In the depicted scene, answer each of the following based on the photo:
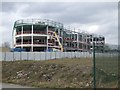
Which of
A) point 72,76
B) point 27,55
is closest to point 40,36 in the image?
point 27,55

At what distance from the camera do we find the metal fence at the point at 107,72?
37.2ft

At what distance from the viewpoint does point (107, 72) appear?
11.9 metres

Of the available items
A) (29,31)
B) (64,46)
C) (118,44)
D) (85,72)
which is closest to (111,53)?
(118,44)

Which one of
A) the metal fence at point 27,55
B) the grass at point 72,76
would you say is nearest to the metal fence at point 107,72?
the grass at point 72,76

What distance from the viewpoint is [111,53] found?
36.3 ft

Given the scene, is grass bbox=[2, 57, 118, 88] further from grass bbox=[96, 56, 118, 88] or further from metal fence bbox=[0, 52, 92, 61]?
metal fence bbox=[0, 52, 92, 61]

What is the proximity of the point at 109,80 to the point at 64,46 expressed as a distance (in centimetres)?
7735

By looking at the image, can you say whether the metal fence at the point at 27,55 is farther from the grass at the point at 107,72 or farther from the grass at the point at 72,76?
the grass at the point at 107,72

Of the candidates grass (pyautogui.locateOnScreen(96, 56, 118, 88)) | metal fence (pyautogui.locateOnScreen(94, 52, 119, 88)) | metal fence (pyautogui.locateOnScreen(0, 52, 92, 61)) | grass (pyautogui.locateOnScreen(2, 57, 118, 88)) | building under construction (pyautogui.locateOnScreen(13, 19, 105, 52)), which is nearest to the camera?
metal fence (pyautogui.locateOnScreen(94, 52, 119, 88))

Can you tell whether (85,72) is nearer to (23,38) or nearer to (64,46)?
(23,38)

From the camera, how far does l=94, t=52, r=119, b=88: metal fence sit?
37.2ft

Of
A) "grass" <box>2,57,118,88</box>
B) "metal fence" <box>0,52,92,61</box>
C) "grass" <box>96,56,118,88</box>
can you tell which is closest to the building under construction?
"metal fence" <box>0,52,92,61</box>

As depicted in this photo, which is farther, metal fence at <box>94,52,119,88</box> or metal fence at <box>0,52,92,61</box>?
metal fence at <box>0,52,92,61</box>

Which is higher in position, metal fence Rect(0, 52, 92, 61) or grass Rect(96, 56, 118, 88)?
grass Rect(96, 56, 118, 88)
